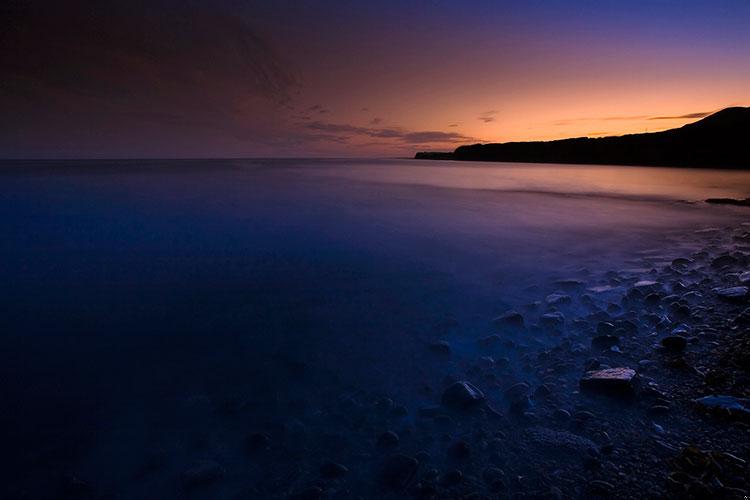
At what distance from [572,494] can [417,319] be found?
96.4 inches

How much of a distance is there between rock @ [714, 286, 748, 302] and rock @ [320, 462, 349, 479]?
5163 mm

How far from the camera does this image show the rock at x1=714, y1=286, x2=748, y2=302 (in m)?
4.17

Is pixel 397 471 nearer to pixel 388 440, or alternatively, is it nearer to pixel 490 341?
pixel 388 440

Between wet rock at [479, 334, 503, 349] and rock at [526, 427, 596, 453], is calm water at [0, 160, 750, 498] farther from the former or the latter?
rock at [526, 427, 596, 453]

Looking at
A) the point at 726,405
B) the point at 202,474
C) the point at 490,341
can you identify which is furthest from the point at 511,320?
the point at 202,474

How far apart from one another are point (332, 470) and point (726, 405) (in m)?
2.73

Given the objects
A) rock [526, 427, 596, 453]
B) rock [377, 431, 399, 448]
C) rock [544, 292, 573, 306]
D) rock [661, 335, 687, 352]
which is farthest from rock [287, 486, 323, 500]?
rock [544, 292, 573, 306]

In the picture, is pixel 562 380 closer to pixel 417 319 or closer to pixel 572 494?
pixel 572 494

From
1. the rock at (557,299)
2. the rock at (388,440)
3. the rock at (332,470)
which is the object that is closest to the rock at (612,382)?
the rock at (388,440)

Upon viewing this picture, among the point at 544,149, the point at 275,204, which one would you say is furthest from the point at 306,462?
the point at 544,149

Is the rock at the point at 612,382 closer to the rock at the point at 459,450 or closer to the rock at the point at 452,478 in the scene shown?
the rock at the point at 459,450

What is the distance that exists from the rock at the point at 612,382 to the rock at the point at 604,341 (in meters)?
0.57

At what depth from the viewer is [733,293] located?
4.24m

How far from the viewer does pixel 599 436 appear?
2211 millimetres
